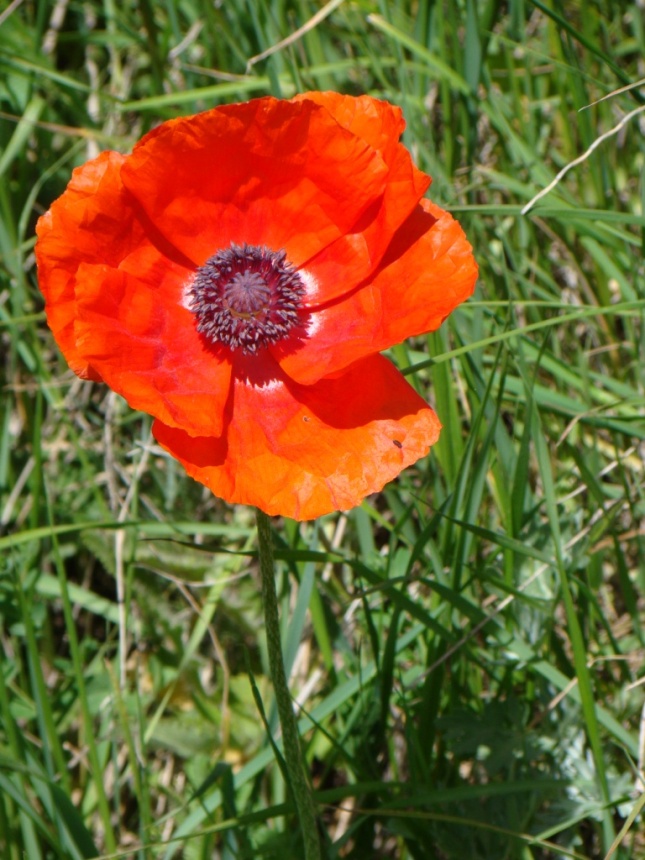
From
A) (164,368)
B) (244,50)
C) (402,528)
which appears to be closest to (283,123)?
(164,368)

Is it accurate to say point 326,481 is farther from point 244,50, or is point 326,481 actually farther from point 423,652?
point 244,50

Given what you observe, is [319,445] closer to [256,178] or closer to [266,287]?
[266,287]

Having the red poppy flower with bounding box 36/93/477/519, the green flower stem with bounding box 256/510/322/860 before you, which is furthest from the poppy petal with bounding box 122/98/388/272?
the green flower stem with bounding box 256/510/322/860

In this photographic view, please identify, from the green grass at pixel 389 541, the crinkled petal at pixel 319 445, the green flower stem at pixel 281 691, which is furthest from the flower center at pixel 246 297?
the green flower stem at pixel 281 691

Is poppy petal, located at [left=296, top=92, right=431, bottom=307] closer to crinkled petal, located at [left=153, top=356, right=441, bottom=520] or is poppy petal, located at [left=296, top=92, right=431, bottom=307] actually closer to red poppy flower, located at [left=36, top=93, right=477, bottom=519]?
red poppy flower, located at [left=36, top=93, right=477, bottom=519]

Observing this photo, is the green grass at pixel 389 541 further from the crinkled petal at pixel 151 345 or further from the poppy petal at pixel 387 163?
the crinkled petal at pixel 151 345

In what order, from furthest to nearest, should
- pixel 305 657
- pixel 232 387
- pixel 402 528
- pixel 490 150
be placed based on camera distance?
pixel 490 150
pixel 305 657
pixel 402 528
pixel 232 387
